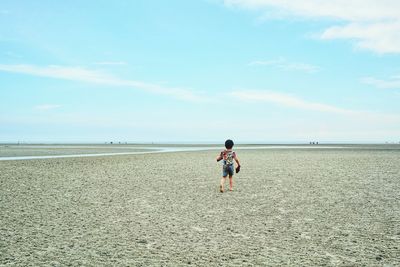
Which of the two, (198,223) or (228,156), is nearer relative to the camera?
(198,223)

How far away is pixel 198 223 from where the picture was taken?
941cm

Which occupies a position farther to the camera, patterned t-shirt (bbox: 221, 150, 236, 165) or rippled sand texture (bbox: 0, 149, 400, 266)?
patterned t-shirt (bbox: 221, 150, 236, 165)

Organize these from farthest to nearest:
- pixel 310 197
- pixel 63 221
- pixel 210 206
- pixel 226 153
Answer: pixel 226 153, pixel 310 197, pixel 210 206, pixel 63 221

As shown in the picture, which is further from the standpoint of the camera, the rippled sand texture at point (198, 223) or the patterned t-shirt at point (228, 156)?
the patterned t-shirt at point (228, 156)

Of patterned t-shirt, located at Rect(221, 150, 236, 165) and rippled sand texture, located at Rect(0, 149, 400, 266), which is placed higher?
patterned t-shirt, located at Rect(221, 150, 236, 165)

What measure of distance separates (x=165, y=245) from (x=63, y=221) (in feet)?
11.6

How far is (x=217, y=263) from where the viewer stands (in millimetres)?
6543

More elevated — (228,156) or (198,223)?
(228,156)

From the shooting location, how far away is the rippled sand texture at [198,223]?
22.7 feet

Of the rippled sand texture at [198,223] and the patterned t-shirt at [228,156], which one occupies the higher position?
the patterned t-shirt at [228,156]

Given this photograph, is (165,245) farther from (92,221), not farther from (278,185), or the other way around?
(278,185)

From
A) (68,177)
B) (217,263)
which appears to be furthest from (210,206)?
(68,177)

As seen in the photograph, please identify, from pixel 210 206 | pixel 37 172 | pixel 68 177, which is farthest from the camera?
pixel 37 172

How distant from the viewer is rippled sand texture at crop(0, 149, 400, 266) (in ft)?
22.7
